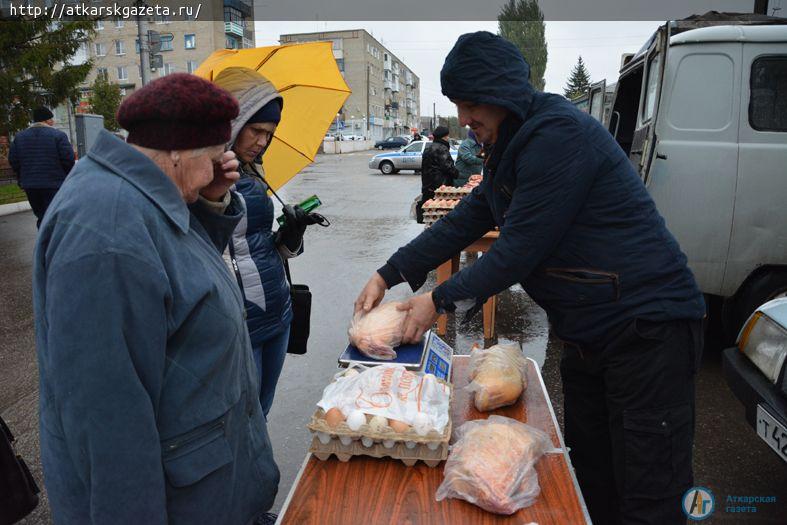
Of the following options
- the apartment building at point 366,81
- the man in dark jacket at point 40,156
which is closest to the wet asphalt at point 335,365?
the man in dark jacket at point 40,156

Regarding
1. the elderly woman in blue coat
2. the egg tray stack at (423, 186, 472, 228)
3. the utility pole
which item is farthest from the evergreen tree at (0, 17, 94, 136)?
the elderly woman in blue coat

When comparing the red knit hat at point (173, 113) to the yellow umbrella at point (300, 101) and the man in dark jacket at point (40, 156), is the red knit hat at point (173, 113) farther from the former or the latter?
the man in dark jacket at point (40, 156)

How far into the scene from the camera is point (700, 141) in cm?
414

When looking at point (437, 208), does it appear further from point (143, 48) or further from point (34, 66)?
point (143, 48)

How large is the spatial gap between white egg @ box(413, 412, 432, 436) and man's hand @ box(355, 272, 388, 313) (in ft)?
2.22

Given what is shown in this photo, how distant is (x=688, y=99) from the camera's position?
4.14m

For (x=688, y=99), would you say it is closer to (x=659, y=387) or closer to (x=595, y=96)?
(x=659, y=387)

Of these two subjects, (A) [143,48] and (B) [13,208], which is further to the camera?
(A) [143,48]

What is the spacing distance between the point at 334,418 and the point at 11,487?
4.72ft

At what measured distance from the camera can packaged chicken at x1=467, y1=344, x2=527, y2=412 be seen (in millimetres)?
2027

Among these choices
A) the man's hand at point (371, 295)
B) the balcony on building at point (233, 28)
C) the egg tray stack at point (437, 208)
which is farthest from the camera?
the balcony on building at point (233, 28)

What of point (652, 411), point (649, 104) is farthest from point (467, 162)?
point (652, 411)

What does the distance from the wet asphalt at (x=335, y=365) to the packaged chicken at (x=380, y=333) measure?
1.39 m

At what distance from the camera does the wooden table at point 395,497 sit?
1509mm
